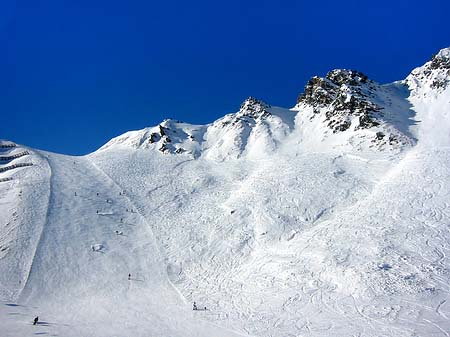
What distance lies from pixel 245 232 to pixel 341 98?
143 ft

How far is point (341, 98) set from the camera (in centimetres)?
7338

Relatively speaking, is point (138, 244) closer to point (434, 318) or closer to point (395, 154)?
point (434, 318)

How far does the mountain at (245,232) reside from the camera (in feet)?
87.6

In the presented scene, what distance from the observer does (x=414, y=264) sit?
96.4 ft

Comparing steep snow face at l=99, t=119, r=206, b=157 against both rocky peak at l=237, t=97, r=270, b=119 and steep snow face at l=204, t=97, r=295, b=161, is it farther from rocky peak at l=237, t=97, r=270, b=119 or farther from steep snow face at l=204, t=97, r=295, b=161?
rocky peak at l=237, t=97, r=270, b=119

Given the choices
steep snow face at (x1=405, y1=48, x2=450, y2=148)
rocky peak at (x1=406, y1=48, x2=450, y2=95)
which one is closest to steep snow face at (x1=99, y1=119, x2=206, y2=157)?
steep snow face at (x1=405, y1=48, x2=450, y2=148)

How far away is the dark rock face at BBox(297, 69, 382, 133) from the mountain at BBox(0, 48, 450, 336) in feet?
1.58

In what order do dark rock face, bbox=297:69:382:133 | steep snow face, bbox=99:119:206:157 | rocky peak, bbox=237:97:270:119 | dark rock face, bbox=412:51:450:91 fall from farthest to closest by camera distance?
rocky peak, bbox=237:97:270:119 < dark rock face, bbox=412:51:450:91 < steep snow face, bbox=99:119:206:157 < dark rock face, bbox=297:69:382:133

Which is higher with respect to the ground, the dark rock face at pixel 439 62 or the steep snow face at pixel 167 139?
the dark rock face at pixel 439 62

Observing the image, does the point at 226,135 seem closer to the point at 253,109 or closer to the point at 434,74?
the point at 253,109

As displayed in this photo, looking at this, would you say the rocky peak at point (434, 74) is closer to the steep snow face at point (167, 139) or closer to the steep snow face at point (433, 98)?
the steep snow face at point (433, 98)

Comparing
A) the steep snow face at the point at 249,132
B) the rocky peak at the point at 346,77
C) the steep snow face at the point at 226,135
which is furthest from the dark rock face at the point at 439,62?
the steep snow face at the point at 249,132

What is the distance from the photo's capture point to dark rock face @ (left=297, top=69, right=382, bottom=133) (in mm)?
66438

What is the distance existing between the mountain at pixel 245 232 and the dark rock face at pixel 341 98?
482 mm
